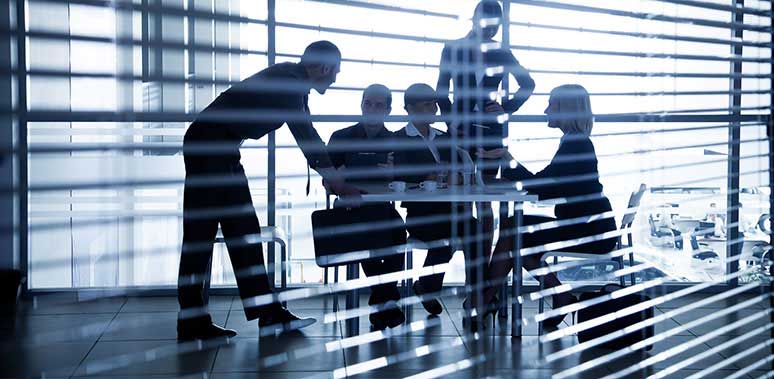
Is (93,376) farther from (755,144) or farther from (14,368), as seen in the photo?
(755,144)

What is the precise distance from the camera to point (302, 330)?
363 cm

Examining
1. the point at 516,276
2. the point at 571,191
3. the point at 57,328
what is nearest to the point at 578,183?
the point at 571,191

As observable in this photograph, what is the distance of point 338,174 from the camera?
3.34 m

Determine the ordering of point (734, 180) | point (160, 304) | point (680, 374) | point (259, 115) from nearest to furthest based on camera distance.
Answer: point (680, 374)
point (259, 115)
point (160, 304)
point (734, 180)

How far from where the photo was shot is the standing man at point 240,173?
10.3ft

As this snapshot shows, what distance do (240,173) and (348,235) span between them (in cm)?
47

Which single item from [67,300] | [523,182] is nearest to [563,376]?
[523,182]

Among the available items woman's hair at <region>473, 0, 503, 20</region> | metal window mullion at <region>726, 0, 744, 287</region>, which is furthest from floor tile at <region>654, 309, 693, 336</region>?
woman's hair at <region>473, 0, 503, 20</region>

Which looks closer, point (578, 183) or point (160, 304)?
A: point (578, 183)

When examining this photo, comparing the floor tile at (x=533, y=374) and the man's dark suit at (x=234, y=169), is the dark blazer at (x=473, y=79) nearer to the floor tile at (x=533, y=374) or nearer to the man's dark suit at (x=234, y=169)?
the man's dark suit at (x=234, y=169)

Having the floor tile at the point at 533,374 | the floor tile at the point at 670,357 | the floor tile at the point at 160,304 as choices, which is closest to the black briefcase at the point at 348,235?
the floor tile at the point at 533,374

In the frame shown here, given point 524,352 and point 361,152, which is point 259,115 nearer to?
point 361,152

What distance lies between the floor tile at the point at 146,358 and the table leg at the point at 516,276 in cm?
114

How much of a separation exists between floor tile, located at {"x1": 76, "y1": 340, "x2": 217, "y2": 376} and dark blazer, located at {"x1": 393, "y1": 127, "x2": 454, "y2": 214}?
1.04 meters
